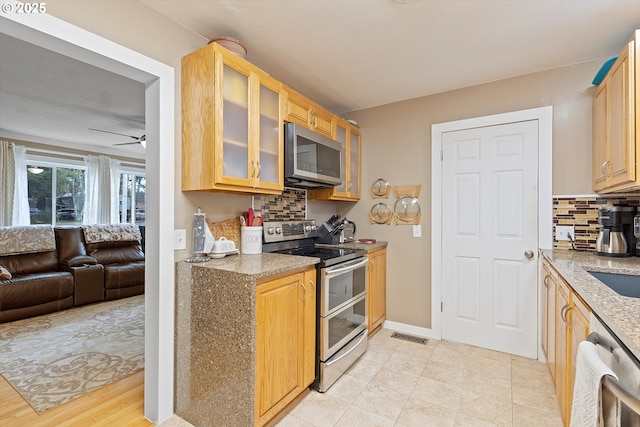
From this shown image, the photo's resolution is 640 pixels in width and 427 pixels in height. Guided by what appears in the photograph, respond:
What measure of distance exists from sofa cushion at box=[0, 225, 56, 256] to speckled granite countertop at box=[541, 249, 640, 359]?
543 centimetres

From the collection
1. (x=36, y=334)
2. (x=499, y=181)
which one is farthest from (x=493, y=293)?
(x=36, y=334)

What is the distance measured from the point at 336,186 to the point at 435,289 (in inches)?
55.2

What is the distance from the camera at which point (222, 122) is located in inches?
69.7

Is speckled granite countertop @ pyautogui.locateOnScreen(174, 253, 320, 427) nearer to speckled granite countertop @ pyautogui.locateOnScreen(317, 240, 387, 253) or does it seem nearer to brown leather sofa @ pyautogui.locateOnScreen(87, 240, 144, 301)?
speckled granite countertop @ pyautogui.locateOnScreen(317, 240, 387, 253)

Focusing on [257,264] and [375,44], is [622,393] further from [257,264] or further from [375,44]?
[375,44]

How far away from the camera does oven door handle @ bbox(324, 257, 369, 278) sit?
80.7 inches

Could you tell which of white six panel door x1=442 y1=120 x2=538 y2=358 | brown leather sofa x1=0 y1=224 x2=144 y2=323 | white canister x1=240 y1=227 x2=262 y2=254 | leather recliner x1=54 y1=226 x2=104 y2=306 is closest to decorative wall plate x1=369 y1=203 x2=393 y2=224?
white six panel door x1=442 y1=120 x2=538 y2=358

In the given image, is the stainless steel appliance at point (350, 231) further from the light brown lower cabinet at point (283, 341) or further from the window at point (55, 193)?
the window at point (55, 193)

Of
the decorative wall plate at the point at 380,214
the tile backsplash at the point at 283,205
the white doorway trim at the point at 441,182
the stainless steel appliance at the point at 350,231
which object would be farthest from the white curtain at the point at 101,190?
the white doorway trim at the point at 441,182

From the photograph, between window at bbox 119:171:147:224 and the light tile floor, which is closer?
the light tile floor

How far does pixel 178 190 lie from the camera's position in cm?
186

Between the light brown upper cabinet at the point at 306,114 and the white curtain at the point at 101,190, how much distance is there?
479cm

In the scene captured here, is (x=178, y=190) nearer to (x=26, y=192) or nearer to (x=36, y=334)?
(x=36, y=334)

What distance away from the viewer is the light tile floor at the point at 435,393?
1766 millimetres
